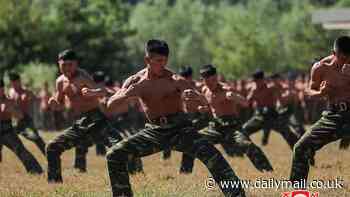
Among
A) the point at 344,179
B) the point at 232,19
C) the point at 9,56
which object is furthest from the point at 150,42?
the point at 232,19

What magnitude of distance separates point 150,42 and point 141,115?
26.1 m

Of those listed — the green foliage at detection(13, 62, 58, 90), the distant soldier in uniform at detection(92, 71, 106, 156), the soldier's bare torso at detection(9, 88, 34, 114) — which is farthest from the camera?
the green foliage at detection(13, 62, 58, 90)

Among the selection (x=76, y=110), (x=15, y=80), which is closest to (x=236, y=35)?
(x=15, y=80)

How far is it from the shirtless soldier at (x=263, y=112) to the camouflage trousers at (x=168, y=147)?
27.5 feet

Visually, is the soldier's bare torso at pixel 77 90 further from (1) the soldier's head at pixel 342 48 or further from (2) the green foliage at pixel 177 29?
(2) the green foliage at pixel 177 29

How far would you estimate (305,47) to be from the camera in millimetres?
73250

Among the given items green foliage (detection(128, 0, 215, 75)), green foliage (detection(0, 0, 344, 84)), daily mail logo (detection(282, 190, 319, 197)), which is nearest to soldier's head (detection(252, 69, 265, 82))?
daily mail logo (detection(282, 190, 319, 197))

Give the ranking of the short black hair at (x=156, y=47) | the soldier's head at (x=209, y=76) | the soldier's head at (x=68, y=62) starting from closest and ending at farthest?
1. the short black hair at (x=156, y=47)
2. the soldier's head at (x=68, y=62)
3. the soldier's head at (x=209, y=76)

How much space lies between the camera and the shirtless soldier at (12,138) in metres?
15.5

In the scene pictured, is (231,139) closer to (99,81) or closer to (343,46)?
(343,46)

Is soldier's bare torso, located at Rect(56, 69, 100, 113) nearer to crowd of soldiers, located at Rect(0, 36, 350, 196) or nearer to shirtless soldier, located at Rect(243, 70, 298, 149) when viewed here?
crowd of soldiers, located at Rect(0, 36, 350, 196)

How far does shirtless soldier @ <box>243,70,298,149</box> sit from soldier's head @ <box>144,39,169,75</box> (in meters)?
8.62

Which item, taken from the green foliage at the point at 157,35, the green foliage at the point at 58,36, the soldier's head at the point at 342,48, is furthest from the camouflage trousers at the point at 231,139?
the green foliage at the point at 58,36

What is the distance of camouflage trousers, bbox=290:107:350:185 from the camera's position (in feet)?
35.9
